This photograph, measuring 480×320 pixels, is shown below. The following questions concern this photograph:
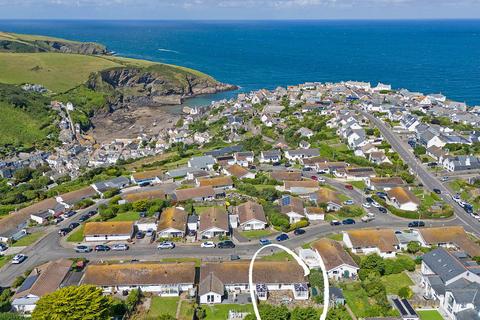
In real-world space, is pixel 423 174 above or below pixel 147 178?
above

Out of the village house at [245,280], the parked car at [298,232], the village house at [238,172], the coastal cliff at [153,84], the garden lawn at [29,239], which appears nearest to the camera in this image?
the village house at [245,280]

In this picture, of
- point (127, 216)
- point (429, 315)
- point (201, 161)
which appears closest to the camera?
point (429, 315)

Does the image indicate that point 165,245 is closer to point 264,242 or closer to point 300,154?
point 264,242

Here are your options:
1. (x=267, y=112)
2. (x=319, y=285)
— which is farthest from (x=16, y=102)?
(x=319, y=285)

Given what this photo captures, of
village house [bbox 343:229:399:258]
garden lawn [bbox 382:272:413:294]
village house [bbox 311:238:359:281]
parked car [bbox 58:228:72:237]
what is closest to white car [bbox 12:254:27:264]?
parked car [bbox 58:228:72:237]

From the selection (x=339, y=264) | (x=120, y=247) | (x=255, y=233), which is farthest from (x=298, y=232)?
(x=120, y=247)

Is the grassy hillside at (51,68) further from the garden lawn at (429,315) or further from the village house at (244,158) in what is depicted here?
the garden lawn at (429,315)

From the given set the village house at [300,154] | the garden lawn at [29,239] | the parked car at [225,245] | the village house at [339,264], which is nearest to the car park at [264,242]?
the parked car at [225,245]
